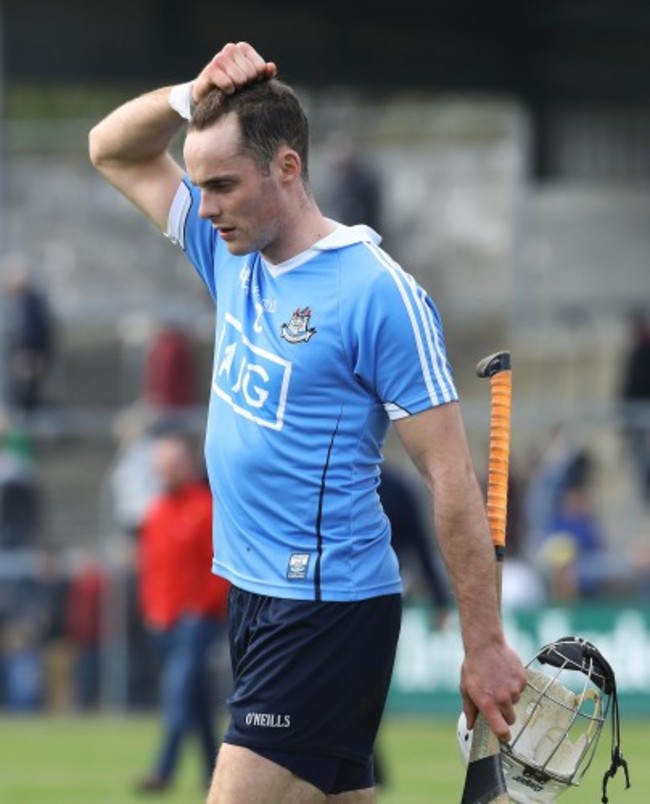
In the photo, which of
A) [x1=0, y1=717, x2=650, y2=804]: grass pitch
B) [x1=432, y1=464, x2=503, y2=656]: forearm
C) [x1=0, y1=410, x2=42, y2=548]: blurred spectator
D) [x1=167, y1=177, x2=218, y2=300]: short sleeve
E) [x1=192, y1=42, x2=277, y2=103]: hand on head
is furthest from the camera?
[x1=0, y1=410, x2=42, y2=548]: blurred spectator

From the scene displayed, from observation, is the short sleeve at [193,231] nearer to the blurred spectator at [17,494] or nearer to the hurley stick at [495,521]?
the hurley stick at [495,521]

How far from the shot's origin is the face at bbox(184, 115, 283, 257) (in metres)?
5.95

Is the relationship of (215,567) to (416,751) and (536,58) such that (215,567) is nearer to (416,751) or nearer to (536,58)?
(416,751)

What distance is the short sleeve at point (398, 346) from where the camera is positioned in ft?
19.1

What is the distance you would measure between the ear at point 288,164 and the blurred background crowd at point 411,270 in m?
6.71

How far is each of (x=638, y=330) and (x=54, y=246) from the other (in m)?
10.3

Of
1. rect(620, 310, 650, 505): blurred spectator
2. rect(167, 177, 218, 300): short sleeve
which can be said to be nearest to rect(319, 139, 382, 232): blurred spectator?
rect(620, 310, 650, 505): blurred spectator

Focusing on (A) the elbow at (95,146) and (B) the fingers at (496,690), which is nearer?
(B) the fingers at (496,690)

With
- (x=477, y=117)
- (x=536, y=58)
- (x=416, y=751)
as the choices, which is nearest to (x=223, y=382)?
(x=416, y=751)

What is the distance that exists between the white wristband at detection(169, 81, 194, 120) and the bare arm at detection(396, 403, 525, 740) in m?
1.17

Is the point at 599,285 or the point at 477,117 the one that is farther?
the point at 477,117

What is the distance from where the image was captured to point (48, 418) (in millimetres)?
21250

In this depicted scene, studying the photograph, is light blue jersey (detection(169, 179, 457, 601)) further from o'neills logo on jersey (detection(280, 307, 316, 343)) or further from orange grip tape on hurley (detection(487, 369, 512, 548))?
orange grip tape on hurley (detection(487, 369, 512, 548))

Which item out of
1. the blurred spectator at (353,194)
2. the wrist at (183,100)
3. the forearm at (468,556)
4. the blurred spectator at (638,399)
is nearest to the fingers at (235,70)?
the wrist at (183,100)
